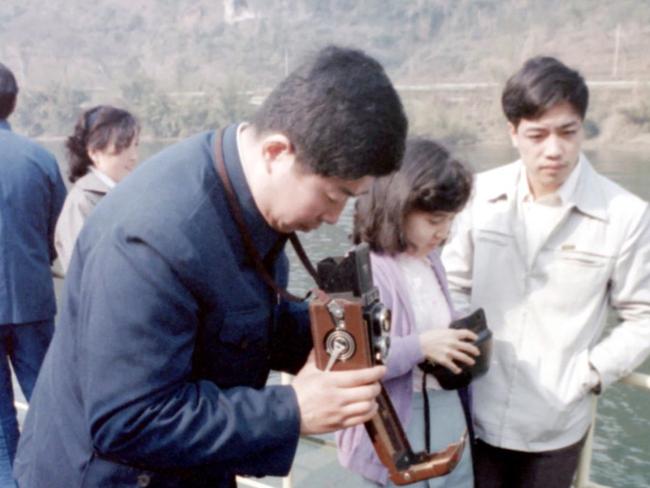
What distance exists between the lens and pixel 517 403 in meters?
1.97

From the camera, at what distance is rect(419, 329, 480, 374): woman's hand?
1815 millimetres

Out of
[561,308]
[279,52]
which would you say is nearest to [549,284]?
[561,308]

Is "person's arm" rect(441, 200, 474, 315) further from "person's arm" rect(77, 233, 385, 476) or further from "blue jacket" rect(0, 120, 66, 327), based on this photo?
"blue jacket" rect(0, 120, 66, 327)

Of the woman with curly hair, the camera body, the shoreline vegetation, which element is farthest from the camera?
the shoreline vegetation

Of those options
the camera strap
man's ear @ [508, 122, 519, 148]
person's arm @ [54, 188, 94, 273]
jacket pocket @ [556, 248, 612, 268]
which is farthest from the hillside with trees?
the camera strap

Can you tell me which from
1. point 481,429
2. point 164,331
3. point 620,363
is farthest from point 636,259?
point 164,331

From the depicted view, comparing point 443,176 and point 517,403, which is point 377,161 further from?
point 517,403

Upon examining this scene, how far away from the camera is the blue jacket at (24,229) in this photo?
270cm

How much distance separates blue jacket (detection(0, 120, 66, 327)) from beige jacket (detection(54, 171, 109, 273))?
65 mm

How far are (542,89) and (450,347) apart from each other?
732 mm

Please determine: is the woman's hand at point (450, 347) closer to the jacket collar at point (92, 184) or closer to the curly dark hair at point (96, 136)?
the jacket collar at point (92, 184)

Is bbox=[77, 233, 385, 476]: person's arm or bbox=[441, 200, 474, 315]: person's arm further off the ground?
bbox=[77, 233, 385, 476]: person's arm

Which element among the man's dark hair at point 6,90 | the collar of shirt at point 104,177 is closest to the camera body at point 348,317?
the collar of shirt at point 104,177

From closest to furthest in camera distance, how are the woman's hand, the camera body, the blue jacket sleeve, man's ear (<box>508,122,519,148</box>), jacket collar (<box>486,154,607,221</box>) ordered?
the blue jacket sleeve < the camera body < the woman's hand < jacket collar (<box>486,154,607,221</box>) < man's ear (<box>508,122,519,148</box>)
